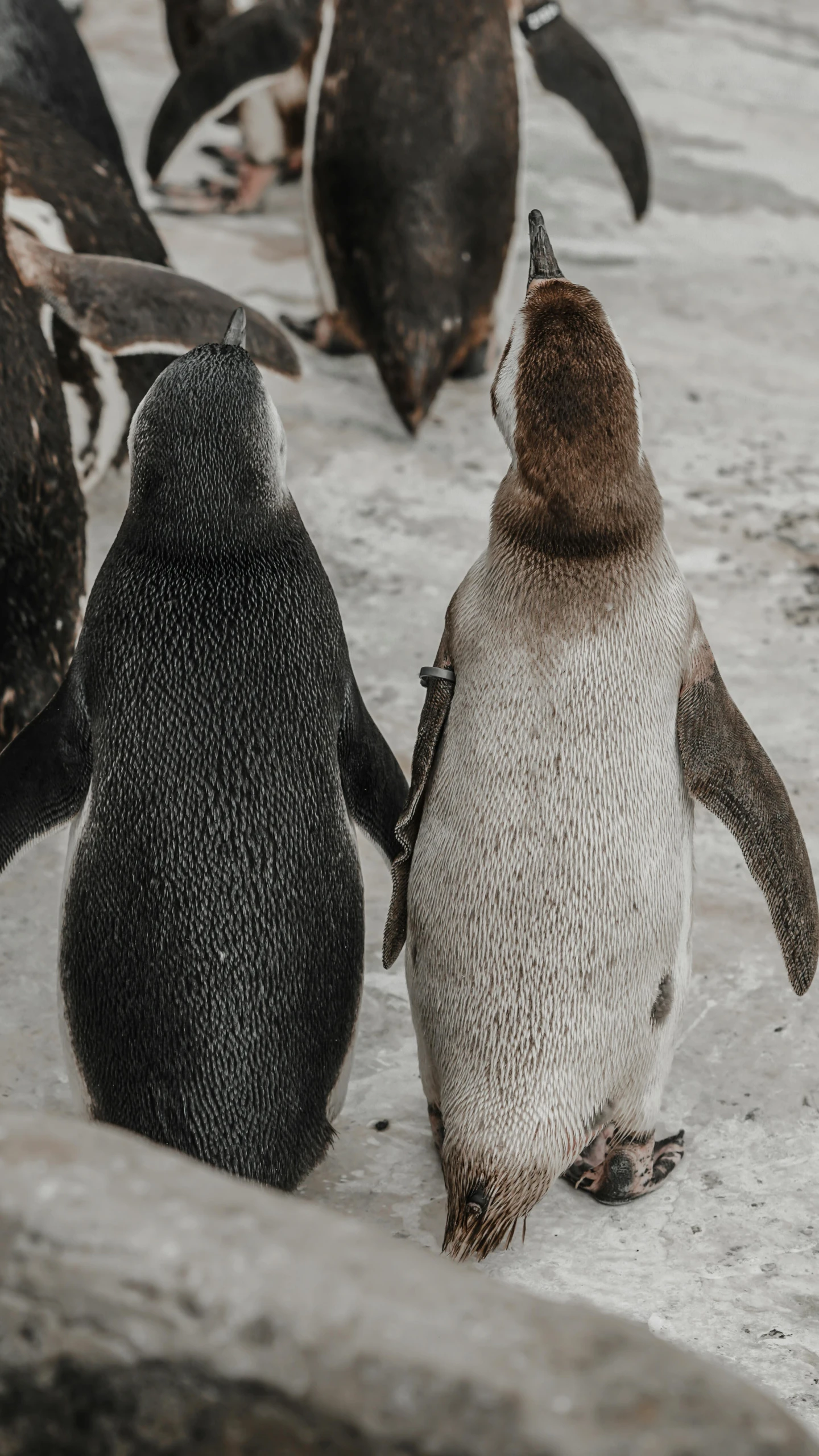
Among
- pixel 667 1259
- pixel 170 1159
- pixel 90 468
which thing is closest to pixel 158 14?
pixel 90 468

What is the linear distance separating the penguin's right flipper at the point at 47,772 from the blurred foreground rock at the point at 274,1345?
0.87 meters

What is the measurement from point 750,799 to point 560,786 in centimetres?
23

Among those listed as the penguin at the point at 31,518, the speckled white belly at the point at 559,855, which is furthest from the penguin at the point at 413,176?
the speckled white belly at the point at 559,855

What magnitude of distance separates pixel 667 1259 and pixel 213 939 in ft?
2.08

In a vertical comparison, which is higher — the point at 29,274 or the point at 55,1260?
the point at 55,1260

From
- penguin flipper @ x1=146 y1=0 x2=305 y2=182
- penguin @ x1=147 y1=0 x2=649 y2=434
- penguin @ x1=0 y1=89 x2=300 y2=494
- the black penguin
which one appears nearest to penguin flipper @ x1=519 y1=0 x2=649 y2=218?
penguin @ x1=147 y1=0 x2=649 y2=434

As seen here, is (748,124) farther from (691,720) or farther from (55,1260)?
(55,1260)

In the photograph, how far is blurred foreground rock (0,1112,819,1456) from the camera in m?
0.86

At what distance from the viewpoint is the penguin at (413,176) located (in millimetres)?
3654

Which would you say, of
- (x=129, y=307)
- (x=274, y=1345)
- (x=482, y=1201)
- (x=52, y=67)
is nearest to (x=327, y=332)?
(x=52, y=67)

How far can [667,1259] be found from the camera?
1.91 metres

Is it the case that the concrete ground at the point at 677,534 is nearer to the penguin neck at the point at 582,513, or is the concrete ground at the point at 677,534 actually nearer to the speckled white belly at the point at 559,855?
the speckled white belly at the point at 559,855

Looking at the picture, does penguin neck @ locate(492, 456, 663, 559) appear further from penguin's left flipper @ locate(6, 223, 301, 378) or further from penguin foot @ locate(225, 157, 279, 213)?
penguin foot @ locate(225, 157, 279, 213)

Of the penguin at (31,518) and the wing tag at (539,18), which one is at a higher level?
the wing tag at (539,18)
